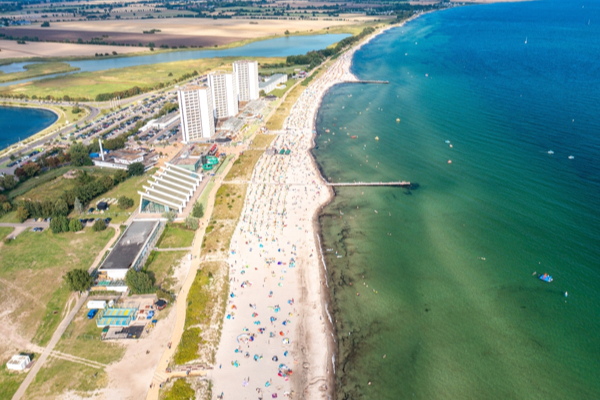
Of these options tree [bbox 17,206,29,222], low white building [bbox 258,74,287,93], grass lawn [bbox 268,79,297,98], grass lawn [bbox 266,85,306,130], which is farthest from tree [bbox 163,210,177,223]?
low white building [bbox 258,74,287,93]

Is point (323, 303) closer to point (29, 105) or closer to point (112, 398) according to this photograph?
point (112, 398)

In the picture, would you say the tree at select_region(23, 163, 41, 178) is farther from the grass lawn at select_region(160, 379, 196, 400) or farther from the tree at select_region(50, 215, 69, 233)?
the grass lawn at select_region(160, 379, 196, 400)

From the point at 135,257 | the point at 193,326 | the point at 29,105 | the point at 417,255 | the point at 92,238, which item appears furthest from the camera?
the point at 29,105

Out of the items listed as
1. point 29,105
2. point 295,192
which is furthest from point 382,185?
point 29,105


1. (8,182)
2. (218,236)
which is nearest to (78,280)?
(218,236)

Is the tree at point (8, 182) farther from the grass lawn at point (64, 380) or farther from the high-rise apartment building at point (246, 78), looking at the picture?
the high-rise apartment building at point (246, 78)

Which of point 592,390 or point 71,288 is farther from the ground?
point 71,288

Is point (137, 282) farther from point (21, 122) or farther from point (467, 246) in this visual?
point (21, 122)
